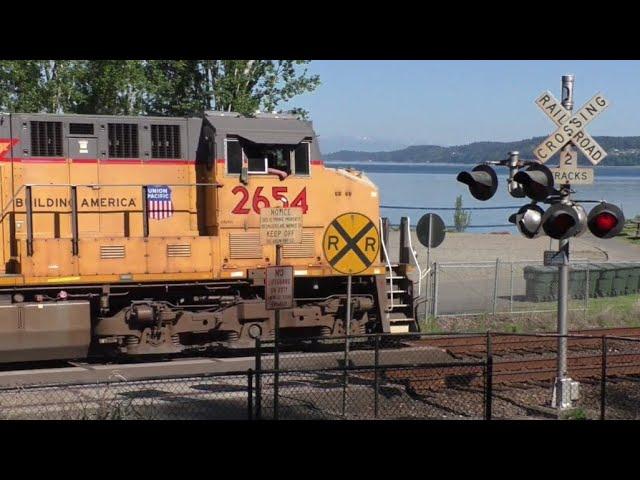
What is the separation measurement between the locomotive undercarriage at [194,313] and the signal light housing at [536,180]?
4.91 metres

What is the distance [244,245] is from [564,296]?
17.5 feet

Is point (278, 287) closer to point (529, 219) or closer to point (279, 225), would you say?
point (279, 225)

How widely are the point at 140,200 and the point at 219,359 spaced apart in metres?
2.91

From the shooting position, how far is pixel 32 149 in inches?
537

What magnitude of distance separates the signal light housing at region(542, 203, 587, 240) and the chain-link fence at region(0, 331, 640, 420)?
1.29 m

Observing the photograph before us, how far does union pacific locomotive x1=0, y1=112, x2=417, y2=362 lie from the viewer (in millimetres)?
13250

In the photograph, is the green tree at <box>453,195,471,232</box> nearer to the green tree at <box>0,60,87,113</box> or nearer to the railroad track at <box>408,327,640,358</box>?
the green tree at <box>0,60,87,113</box>

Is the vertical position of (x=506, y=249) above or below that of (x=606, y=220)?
below

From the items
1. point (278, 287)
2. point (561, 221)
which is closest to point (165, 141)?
point (278, 287)

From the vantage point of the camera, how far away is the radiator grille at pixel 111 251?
13477 millimetres

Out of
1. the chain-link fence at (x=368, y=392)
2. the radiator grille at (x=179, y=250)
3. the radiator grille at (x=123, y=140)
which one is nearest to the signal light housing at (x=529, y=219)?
the chain-link fence at (x=368, y=392)

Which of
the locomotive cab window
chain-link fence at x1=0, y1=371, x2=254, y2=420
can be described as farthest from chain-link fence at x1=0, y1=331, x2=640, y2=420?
the locomotive cab window

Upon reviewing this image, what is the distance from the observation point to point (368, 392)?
1206 centimetres
